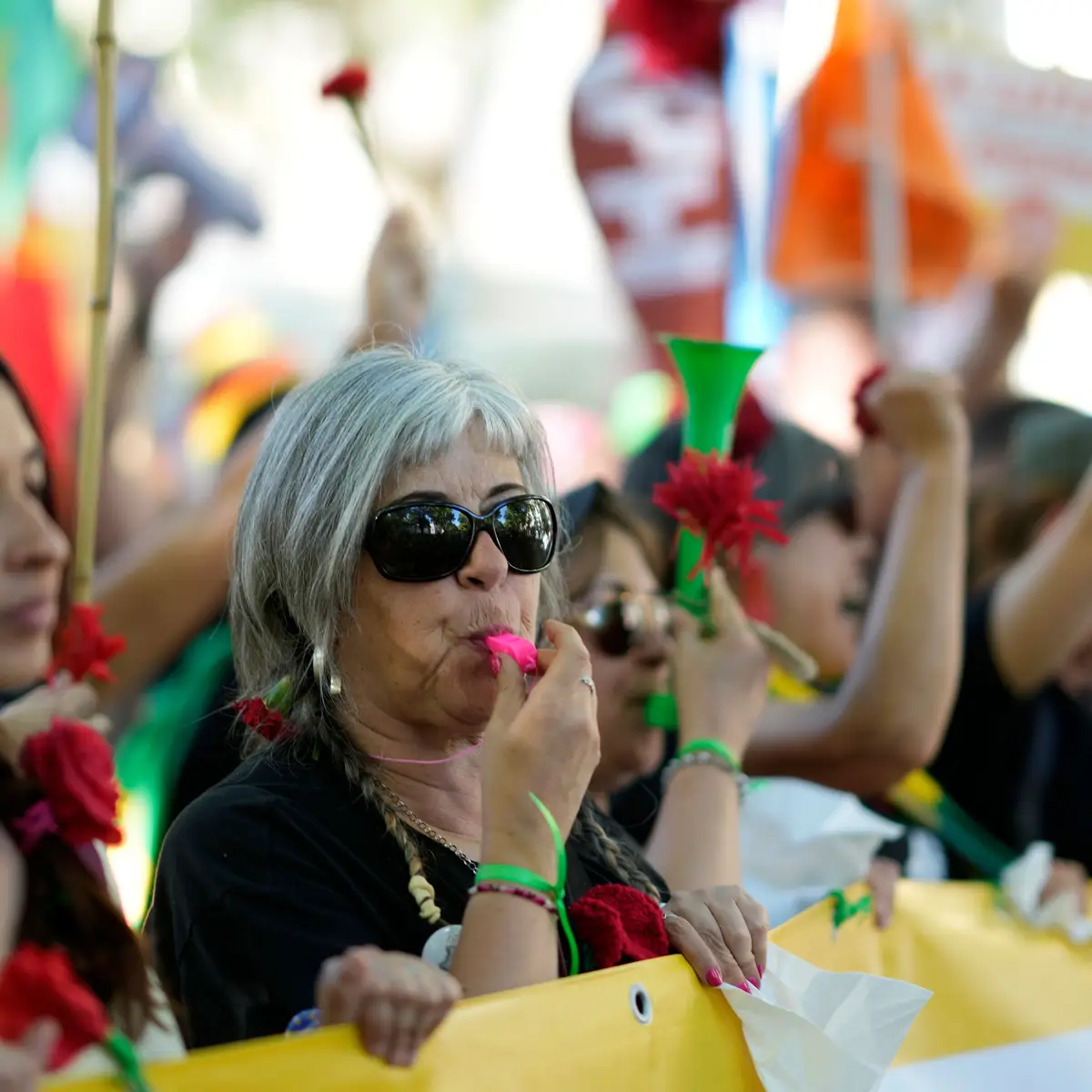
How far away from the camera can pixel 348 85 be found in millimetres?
2648

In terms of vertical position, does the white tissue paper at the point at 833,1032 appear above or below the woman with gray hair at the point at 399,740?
below

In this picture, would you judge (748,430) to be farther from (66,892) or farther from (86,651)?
(66,892)

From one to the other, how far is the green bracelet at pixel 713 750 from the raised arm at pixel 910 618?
23.0 inches

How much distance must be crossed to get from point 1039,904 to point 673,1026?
3.98ft

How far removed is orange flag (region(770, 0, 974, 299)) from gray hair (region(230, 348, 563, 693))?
2858 mm

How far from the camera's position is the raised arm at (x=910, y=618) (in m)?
2.65

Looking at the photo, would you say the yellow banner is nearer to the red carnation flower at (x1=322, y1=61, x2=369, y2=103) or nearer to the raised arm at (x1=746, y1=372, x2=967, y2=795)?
the raised arm at (x1=746, y1=372, x2=967, y2=795)

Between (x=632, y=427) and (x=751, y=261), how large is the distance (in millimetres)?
840

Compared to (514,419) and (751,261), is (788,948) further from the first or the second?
(751,261)

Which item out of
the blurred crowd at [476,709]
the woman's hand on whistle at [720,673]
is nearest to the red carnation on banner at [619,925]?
the blurred crowd at [476,709]

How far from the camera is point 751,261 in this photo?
20.2 feet

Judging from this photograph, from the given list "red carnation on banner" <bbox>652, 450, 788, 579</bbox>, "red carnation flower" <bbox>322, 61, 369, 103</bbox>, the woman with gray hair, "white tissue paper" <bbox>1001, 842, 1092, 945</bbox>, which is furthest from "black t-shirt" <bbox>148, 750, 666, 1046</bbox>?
"red carnation flower" <bbox>322, 61, 369, 103</bbox>

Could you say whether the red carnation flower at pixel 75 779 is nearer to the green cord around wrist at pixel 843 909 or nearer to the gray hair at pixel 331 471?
the gray hair at pixel 331 471

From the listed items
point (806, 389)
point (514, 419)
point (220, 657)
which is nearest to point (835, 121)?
point (806, 389)
